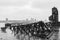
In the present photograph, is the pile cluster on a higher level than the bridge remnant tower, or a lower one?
lower

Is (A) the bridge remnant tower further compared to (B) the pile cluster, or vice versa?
(A) the bridge remnant tower

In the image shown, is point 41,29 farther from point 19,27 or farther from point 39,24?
point 19,27

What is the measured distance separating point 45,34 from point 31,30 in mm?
413

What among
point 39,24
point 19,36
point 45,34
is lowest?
point 19,36

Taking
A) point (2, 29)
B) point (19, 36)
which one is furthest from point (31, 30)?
point (2, 29)

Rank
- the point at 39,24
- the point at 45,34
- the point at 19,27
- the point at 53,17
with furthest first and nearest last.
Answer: the point at 53,17
the point at 19,27
the point at 39,24
the point at 45,34

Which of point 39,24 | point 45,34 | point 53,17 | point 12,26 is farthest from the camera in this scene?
point 53,17

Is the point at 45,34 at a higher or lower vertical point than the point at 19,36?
higher

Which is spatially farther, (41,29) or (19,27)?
(19,27)

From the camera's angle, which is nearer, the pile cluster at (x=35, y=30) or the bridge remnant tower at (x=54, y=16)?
the pile cluster at (x=35, y=30)

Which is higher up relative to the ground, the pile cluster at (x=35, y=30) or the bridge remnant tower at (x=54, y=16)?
the bridge remnant tower at (x=54, y=16)

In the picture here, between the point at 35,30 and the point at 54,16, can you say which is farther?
the point at 54,16

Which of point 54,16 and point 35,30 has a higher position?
point 54,16

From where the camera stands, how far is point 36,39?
2.30 m
